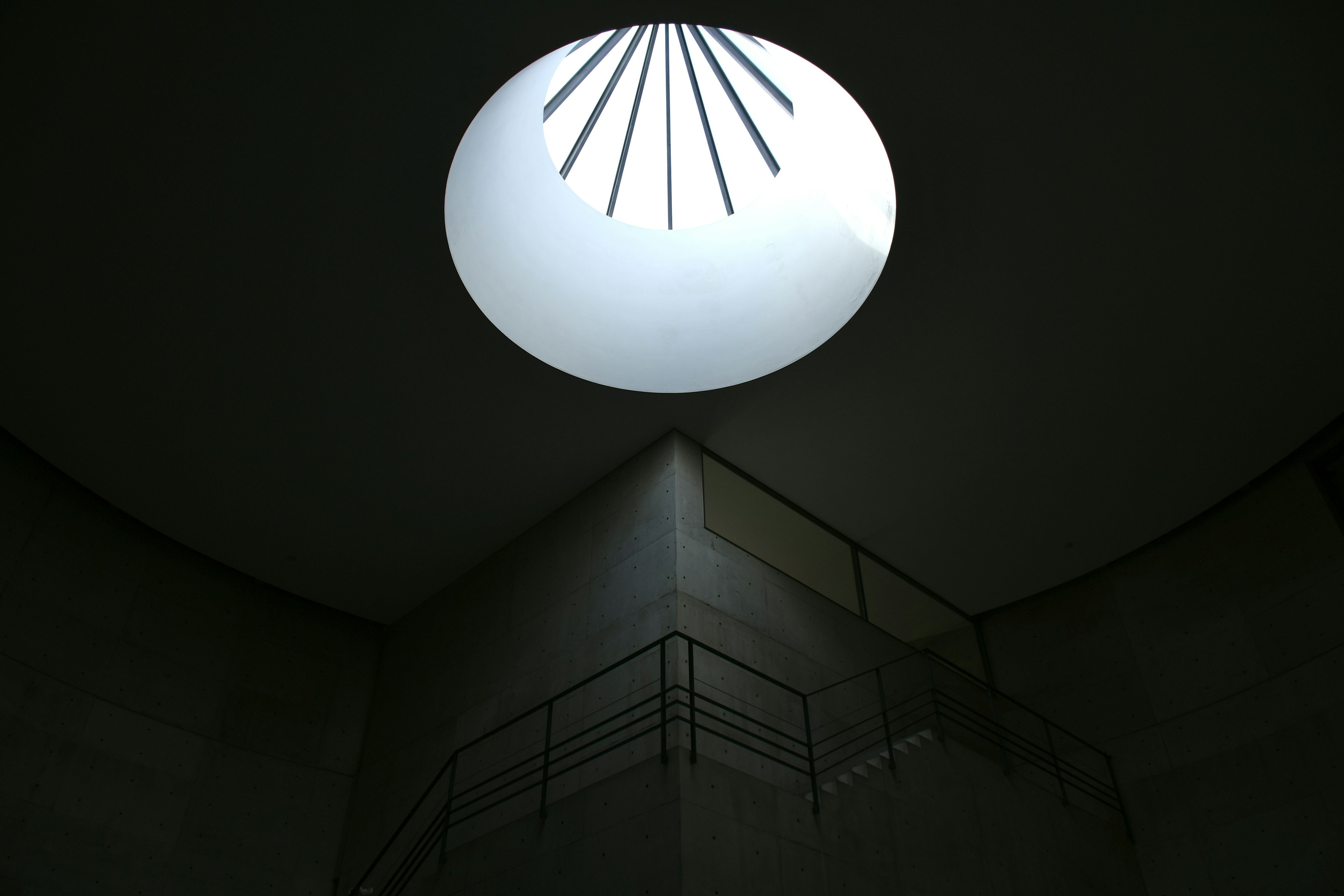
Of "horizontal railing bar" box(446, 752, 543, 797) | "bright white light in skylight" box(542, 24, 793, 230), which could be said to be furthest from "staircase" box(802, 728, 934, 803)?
"bright white light in skylight" box(542, 24, 793, 230)

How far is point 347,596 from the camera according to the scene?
15.1 meters

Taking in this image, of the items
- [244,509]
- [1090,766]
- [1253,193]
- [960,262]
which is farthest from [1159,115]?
[244,509]

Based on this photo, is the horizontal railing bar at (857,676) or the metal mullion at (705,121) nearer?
the horizontal railing bar at (857,676)

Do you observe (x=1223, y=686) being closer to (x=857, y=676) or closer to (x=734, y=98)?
(x=857, y=676)

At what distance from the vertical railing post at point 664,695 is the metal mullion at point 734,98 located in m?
6.63

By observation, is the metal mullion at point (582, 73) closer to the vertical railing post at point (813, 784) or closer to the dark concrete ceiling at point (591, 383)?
the dark concrete ceiling at point (591, 383)

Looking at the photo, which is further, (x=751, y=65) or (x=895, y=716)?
(x=895, y=716)

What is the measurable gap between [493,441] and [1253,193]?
9.53 metres

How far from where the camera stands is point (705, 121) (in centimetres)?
1189

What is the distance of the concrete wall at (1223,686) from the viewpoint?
→ 36.6ft

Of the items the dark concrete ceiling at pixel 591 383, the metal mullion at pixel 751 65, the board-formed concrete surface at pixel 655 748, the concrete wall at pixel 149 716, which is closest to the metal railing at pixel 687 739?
the board-formed concrete surface at pixel 655 748

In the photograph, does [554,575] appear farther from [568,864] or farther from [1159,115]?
[1159,115]

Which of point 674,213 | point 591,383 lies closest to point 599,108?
point 674,213

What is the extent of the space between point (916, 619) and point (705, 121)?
29.0ft
